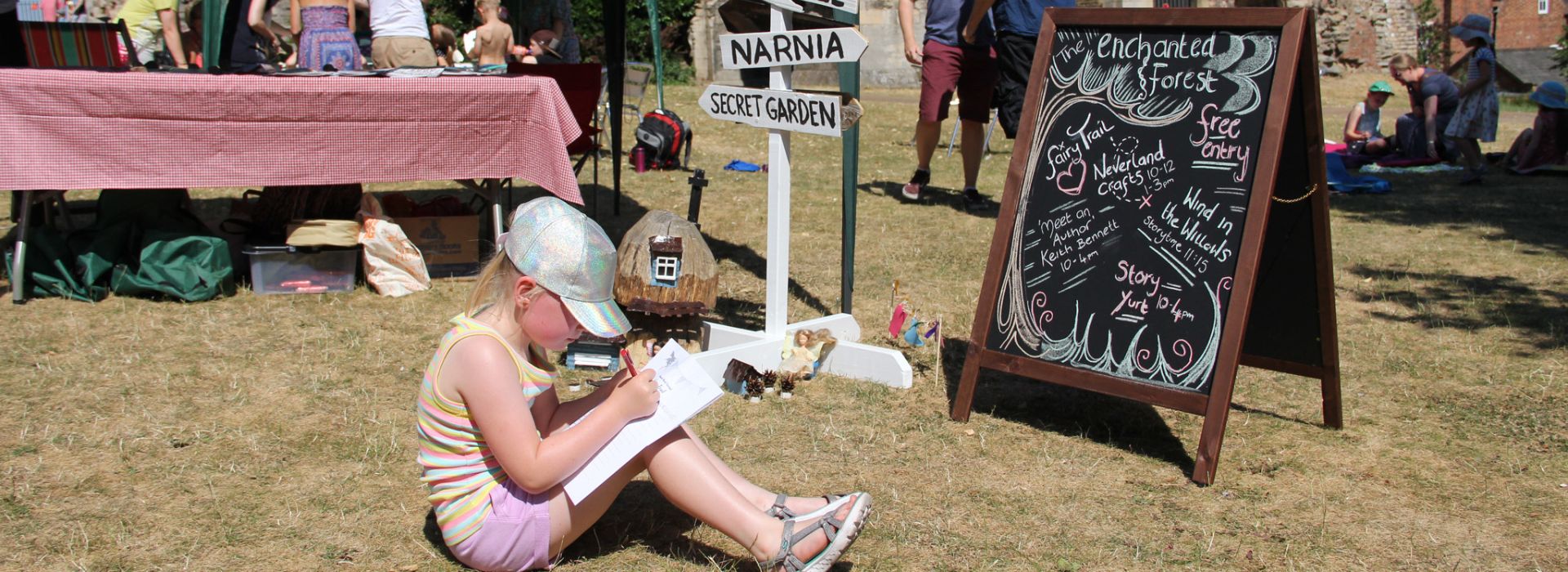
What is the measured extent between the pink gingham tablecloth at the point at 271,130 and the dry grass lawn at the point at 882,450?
0.64m

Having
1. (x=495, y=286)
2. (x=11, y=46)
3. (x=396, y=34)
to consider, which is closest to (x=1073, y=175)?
(x=495, y=286)

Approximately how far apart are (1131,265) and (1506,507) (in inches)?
49.8

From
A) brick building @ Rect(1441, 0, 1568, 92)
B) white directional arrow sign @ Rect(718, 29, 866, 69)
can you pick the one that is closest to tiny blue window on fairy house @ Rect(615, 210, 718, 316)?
white directional arrow sign @ Rect(718, 29, 866, 69)

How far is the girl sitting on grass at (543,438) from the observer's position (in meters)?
2.57

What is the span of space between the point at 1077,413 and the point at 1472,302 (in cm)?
282

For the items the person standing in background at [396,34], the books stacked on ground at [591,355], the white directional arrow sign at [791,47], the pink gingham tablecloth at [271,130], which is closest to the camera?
the white directional arrow sign at [791,47]

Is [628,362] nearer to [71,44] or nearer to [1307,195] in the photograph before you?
[1307,195]

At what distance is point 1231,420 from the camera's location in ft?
13.6

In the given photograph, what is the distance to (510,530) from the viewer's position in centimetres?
275

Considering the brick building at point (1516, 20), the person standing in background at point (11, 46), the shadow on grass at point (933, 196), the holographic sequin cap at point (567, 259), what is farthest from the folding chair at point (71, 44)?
the brick building at point (1516, 20)

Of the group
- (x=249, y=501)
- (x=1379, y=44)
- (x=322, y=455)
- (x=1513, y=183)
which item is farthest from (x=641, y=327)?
(x=1379, y=44)

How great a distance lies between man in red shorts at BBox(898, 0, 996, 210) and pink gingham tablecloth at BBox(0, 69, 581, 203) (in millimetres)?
3006

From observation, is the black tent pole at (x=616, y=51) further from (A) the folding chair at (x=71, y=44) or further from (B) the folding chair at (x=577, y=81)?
(A) the folding chair at (x=71, y=44)

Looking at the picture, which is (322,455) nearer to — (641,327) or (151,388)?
(151,388)
